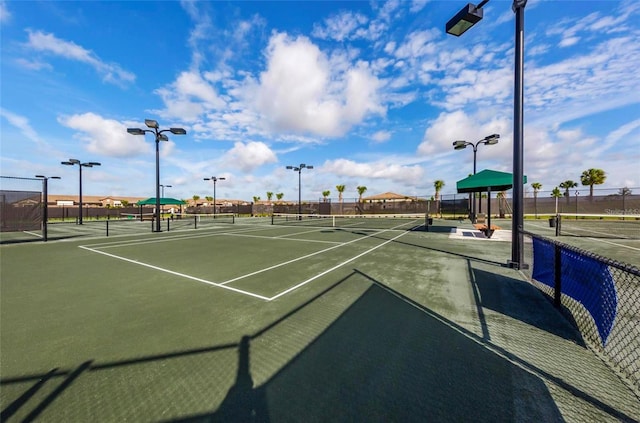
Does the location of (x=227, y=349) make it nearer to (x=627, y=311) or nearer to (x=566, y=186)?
(x=627, y=311)

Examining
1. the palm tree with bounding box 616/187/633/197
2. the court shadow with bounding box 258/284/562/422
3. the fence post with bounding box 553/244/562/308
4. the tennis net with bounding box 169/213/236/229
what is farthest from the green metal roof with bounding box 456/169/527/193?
the palm tree with bounding box 616/187/633/197

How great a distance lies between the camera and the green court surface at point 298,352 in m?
2.13

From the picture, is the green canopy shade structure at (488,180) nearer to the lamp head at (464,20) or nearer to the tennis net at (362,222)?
the tennis net at (362,222)

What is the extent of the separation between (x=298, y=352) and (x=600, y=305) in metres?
3.81

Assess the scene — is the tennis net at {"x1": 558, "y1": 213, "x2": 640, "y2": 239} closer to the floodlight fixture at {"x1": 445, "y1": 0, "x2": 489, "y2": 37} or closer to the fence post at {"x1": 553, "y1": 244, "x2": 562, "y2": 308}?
the fence post at {"x1": 553, "y1": 244, "x2": 562, "y2": 308}

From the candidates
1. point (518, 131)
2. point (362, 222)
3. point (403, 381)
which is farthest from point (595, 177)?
point (403, 381)

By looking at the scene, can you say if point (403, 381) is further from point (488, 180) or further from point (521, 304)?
point (488, 180)

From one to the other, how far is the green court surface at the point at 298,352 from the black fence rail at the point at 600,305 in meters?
0.22

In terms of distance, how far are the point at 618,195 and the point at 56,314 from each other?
45.0 m

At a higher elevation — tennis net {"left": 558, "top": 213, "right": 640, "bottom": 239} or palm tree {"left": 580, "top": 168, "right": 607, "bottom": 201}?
palm tree {"left": 580, "top": 168, "right": 607, "bottom": 201}

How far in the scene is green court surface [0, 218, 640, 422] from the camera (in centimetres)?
213

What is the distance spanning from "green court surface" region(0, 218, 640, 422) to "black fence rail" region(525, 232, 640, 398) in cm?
22

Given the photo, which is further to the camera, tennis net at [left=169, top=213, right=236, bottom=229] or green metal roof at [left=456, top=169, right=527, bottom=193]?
tennis net at [left=169, top=213, right=236, bottom=229]

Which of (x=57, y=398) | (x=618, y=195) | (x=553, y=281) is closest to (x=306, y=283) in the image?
(x=57, y=398)
